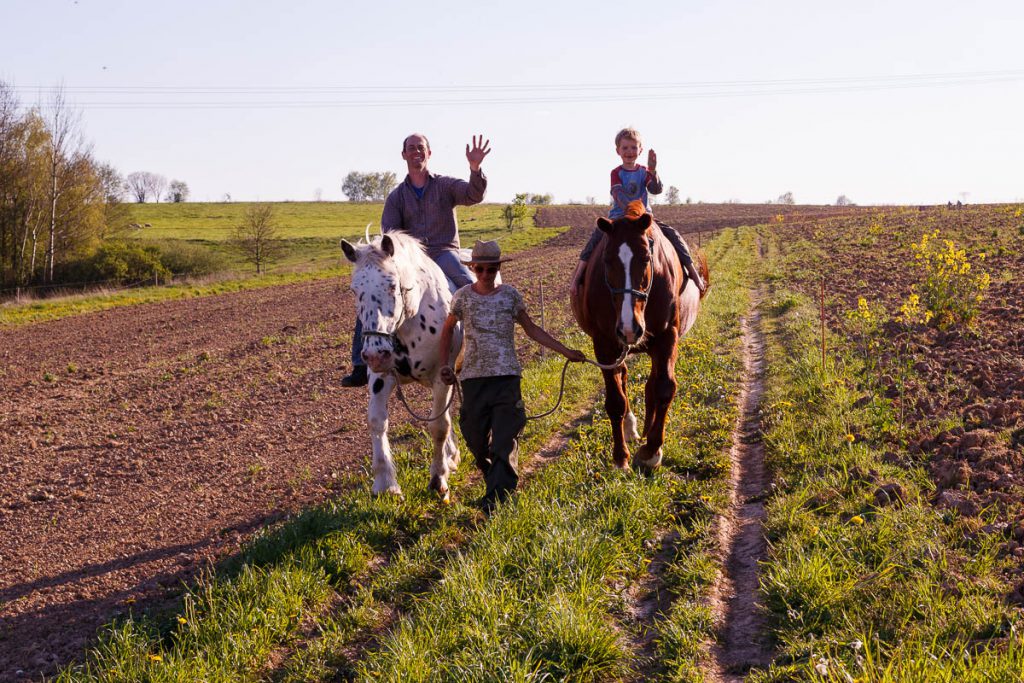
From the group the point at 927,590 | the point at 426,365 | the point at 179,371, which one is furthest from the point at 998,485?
the point at 179,371

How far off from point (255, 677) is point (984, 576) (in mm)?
4138

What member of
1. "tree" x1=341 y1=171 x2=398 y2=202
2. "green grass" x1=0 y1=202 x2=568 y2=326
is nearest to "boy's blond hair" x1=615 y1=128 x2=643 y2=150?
"green grass" x1=0 y1=202 x2=568 y2=326

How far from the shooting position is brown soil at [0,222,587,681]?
544cm

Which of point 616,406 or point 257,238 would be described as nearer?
→ point 616,406

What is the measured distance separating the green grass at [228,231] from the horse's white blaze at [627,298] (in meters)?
17.3

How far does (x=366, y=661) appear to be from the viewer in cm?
415

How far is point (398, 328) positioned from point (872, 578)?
397 cm

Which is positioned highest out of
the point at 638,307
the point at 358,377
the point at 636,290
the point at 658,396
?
the point at 636,290

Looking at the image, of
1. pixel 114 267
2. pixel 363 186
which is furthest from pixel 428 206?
pixel 363 186

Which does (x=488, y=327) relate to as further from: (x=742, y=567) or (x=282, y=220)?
(x=282, y=220)

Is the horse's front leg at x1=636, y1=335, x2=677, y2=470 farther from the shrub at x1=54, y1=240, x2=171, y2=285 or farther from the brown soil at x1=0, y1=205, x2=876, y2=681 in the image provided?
the shrub at x1=54, y1=240, x2=171, y2=285

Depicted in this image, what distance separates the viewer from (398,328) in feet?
21.3

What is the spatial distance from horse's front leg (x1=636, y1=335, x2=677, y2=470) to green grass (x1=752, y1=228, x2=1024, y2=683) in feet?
3.40

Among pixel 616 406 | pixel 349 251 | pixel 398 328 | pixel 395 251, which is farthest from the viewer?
pixel 616 406
